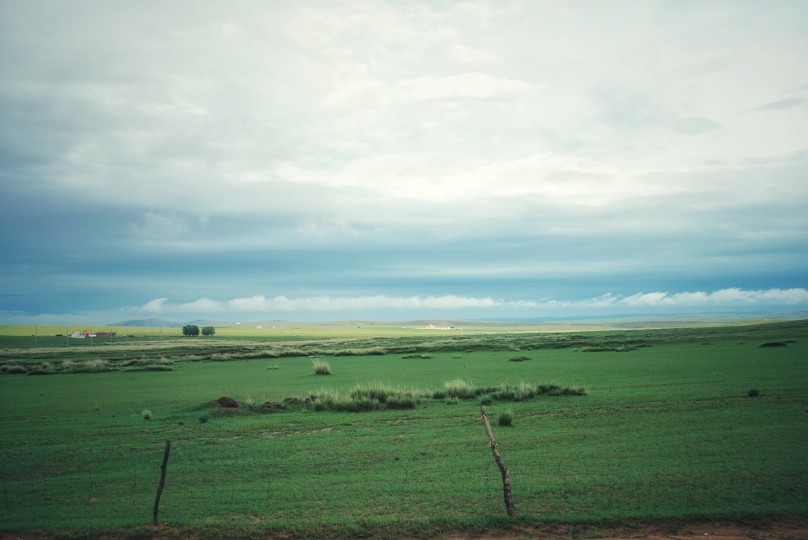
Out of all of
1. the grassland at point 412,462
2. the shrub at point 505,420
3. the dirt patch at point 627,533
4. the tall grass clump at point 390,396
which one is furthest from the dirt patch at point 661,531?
the tall grass clump at point 390,396

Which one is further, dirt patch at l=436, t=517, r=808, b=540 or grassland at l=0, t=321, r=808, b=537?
grassland at l=0, t=321, r=808, b=537

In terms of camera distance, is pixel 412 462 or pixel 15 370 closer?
pixel 412 462

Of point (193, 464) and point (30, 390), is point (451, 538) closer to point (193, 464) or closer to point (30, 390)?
point (193, 464)

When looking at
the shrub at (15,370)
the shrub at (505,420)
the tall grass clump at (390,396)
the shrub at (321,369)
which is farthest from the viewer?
the shrub at (15,370)

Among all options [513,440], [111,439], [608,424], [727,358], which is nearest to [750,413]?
[608,424]

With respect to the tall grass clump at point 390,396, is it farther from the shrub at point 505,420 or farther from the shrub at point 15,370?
the shrub at point 15,370

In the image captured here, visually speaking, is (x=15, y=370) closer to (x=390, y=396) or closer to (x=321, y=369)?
(x=321, y=369)

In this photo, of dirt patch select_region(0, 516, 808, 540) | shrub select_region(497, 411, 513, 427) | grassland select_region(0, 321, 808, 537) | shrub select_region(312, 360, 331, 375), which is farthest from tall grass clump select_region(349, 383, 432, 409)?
shrub select_region(312, 360, 331, 375)

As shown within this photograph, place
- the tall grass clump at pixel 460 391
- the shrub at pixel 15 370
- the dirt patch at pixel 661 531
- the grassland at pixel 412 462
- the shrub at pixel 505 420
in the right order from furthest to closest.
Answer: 1. the shrub at pixel 15 370
2. the tall grass clump at pixel 460 391
3. the shrub at pixel 505 420
4. the grassland at pixel 412 462
5. the dirt patch at pixel 661 531

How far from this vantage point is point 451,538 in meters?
9.61

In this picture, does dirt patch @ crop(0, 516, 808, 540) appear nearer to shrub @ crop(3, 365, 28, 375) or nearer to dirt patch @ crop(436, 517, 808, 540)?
dirt patch @ crop(436, 517, 808, 540)

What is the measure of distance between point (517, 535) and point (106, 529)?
794 centimetres

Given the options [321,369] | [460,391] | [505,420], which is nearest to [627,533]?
[505,420]

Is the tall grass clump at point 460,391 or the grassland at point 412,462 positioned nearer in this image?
the grassland at point 412,462
